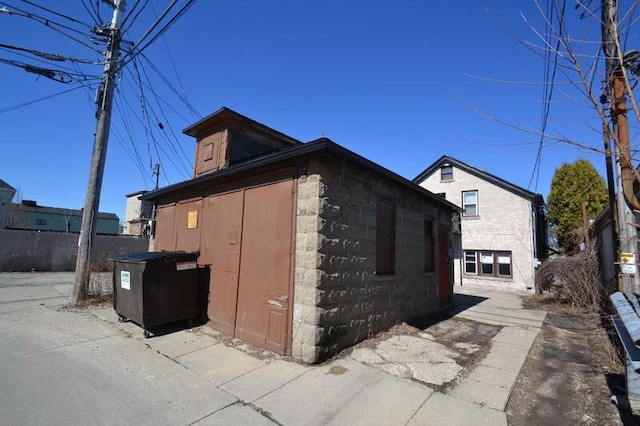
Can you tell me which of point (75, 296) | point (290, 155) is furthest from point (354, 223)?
point (75, 296)

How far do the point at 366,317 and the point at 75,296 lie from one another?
7.54 m

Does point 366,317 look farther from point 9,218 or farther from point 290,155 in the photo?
point 9,218

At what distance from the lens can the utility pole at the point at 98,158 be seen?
845 centimetres

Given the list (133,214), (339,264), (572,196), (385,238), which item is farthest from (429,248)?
(133,214)

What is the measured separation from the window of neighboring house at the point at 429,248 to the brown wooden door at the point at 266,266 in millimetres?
4952

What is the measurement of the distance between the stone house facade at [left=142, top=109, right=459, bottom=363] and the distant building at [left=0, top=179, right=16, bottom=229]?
37746 mm

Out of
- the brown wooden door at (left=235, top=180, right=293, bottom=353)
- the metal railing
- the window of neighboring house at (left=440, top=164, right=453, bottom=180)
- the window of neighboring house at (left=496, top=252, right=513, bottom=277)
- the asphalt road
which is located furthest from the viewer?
the window of neighboring house at (left=440, top=164, right=453, bottom=180)

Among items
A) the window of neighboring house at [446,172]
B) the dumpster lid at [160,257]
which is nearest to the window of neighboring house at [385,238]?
the dumpster lid at [160,257]

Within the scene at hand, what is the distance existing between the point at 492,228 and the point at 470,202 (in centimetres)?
200

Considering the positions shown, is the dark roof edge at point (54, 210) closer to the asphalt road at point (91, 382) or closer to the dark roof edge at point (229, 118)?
the dark roof edge at point (229, 118)

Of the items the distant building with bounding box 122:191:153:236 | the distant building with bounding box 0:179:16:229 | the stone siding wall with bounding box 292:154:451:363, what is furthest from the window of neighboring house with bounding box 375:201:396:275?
the distant building with bounding box 0:179:16:229

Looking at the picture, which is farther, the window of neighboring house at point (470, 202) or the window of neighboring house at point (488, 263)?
the window of neighboring house at point (470, 202)

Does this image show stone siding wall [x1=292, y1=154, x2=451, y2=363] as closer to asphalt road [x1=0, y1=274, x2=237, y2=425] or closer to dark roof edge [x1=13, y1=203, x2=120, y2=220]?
asphalt road [x1=0, y1=274, x2=237, y2=425]

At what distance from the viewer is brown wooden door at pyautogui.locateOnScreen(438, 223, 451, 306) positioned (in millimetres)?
9688
